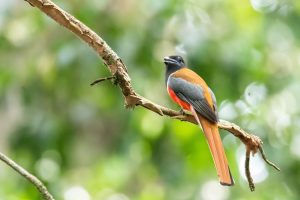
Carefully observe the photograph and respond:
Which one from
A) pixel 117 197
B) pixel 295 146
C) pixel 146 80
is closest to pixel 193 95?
pixel 146 80

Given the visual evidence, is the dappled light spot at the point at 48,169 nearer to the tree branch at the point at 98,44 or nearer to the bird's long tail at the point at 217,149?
the bird's long tail at the point at 217,149

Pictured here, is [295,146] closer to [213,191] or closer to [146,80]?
[213,191]

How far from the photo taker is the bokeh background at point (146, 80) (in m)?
5.27

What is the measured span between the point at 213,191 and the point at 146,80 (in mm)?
2478

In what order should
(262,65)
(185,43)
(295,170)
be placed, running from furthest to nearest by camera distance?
(295,170) → (262,65) → (185,43)

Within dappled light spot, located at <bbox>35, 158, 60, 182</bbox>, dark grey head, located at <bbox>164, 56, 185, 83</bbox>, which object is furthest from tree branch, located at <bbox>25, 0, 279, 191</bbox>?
dappled light spot, located at <bbox>35, 158, 60, 182</bbox>

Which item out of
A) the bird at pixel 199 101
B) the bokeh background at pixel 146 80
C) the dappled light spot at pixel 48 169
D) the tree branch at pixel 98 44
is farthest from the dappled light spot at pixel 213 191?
the tree branch at pixel 98 44

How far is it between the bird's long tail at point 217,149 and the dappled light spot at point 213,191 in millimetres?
3238

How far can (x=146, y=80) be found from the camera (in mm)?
5316

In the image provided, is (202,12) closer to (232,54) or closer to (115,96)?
(232,54)

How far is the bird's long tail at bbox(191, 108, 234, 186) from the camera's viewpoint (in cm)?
245

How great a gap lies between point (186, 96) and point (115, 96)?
2.28 m

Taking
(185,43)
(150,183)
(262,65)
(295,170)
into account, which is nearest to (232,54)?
(185,43)

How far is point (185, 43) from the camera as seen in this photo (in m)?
5.11
